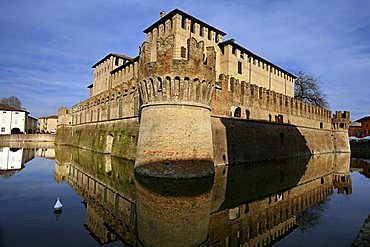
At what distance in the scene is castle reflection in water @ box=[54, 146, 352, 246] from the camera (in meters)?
5.84

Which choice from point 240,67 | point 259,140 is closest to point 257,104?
point 259,140

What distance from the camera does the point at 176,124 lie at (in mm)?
11977

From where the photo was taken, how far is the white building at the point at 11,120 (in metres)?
49.8

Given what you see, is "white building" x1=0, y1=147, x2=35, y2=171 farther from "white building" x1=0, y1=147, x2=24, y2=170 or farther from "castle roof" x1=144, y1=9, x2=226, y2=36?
"castle roof" x1=144, y1=9, x2=226, y2=36

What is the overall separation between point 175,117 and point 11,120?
51237 mm

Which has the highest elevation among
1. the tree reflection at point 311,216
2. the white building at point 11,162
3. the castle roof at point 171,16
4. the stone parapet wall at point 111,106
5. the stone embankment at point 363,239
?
the castle roof at point 171,16

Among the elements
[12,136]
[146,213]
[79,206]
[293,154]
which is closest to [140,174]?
[79,206]

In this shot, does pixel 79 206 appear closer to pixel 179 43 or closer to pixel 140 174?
pixel 140 174

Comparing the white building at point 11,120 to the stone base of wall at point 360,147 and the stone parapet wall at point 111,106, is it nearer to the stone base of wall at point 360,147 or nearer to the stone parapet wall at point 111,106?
the stone parapet wall at point 111,106

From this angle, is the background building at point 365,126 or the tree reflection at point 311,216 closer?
the tree reflection at point 311,216

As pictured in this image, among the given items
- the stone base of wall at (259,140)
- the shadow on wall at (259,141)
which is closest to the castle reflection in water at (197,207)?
the stone base of wall at (259,140)

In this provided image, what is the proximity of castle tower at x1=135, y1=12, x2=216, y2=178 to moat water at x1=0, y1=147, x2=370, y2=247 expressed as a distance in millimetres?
835

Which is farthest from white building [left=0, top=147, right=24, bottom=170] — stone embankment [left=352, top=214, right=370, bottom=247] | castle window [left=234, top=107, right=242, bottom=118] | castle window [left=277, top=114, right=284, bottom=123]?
castle window [left=277, top=114, right=284, bottom=123]

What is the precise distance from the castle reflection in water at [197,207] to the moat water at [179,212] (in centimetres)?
2
